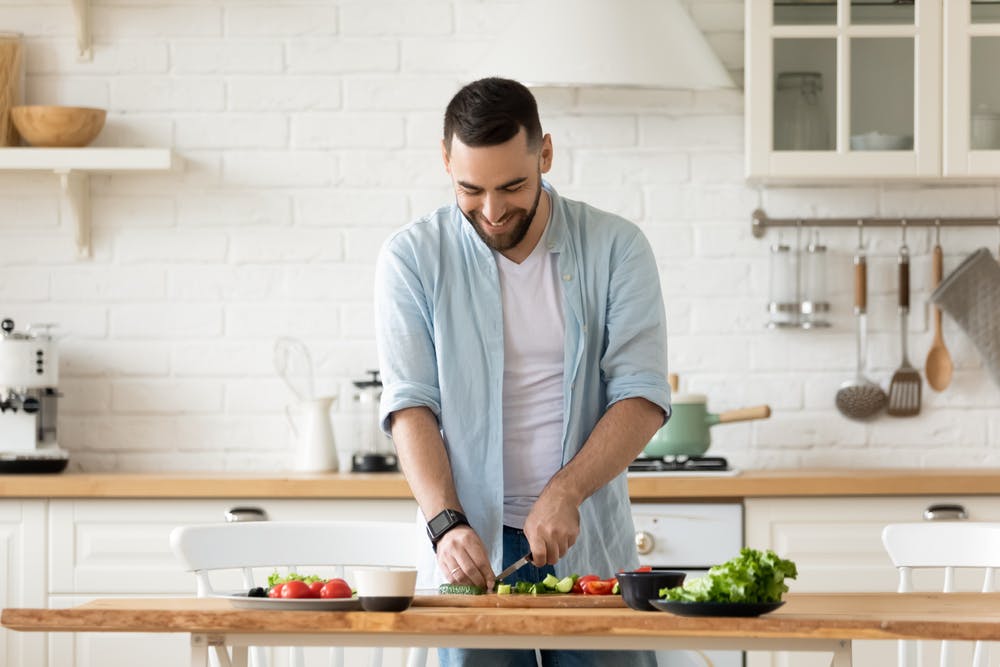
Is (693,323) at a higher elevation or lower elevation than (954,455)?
higher

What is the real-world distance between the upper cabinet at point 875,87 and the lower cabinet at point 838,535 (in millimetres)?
859

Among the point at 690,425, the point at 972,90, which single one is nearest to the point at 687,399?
the point at 690,425

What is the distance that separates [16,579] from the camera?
10.9ft

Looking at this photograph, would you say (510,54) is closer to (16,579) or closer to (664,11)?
(664,11)

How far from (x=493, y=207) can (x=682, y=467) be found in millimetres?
1492

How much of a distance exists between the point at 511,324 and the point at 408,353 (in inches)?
6.5

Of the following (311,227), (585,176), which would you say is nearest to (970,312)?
(585,176)

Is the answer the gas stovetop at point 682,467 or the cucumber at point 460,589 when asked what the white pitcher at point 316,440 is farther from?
the cucumber at point 460,589

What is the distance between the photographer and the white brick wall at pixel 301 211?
3.85 m

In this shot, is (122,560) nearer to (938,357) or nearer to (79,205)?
(79,205)

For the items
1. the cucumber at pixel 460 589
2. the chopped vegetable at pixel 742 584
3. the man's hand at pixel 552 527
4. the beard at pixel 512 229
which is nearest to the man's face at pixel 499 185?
the beard at pixel 512 229

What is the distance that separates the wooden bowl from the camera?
3.71 m

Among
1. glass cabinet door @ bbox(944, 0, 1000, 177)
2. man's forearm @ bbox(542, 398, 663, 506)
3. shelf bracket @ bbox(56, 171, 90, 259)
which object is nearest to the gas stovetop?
glass cabinet door @ bbox(944, 0, 1000, 177)

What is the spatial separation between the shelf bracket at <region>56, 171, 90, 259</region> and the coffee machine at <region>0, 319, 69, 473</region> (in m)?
0.31
